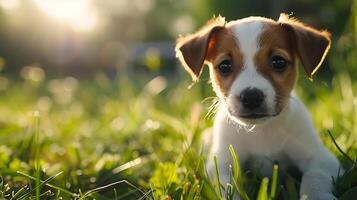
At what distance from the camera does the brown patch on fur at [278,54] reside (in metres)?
3.41

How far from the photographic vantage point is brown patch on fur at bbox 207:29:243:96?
351cm

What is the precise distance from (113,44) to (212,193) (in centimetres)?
3340

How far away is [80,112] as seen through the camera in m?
7.56

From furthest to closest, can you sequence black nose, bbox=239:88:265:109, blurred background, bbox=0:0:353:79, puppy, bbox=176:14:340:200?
1. blurred background, bbox=0:0:353:79
2. puppy, bbox=176:14:340:200
3. black nose, bbox=239:88:265:109

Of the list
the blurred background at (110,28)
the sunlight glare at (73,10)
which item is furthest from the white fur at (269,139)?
the sunlight glare at (73,10)

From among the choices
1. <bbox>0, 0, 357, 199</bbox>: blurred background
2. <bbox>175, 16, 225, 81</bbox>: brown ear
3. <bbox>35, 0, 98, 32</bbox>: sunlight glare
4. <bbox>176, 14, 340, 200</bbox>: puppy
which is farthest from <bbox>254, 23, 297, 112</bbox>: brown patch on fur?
<bbox>35, 0, 98, 32</bbox>: sunlight glare

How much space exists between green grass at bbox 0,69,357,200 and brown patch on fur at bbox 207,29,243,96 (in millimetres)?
509

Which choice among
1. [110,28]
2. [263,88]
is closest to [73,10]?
[263,88]

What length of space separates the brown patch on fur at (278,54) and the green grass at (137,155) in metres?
0.49

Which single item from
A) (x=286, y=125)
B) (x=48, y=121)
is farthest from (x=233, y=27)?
(x=48, y=121)

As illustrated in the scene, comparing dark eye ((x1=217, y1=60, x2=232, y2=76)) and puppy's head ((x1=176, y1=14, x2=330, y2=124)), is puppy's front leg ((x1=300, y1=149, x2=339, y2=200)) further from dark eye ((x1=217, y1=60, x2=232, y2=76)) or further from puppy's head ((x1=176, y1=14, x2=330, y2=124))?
dark eye ((x1=217, y1=60, x2=232, y2=76))

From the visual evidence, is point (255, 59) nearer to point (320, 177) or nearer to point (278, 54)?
point (278, 54)

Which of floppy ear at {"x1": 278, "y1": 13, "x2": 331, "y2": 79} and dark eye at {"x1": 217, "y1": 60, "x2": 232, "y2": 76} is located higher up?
dark eye at {"x1": 217, "y1": 60, "x2": 232, "y2": 76}

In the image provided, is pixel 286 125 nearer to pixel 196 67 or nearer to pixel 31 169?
pixel 196 67
